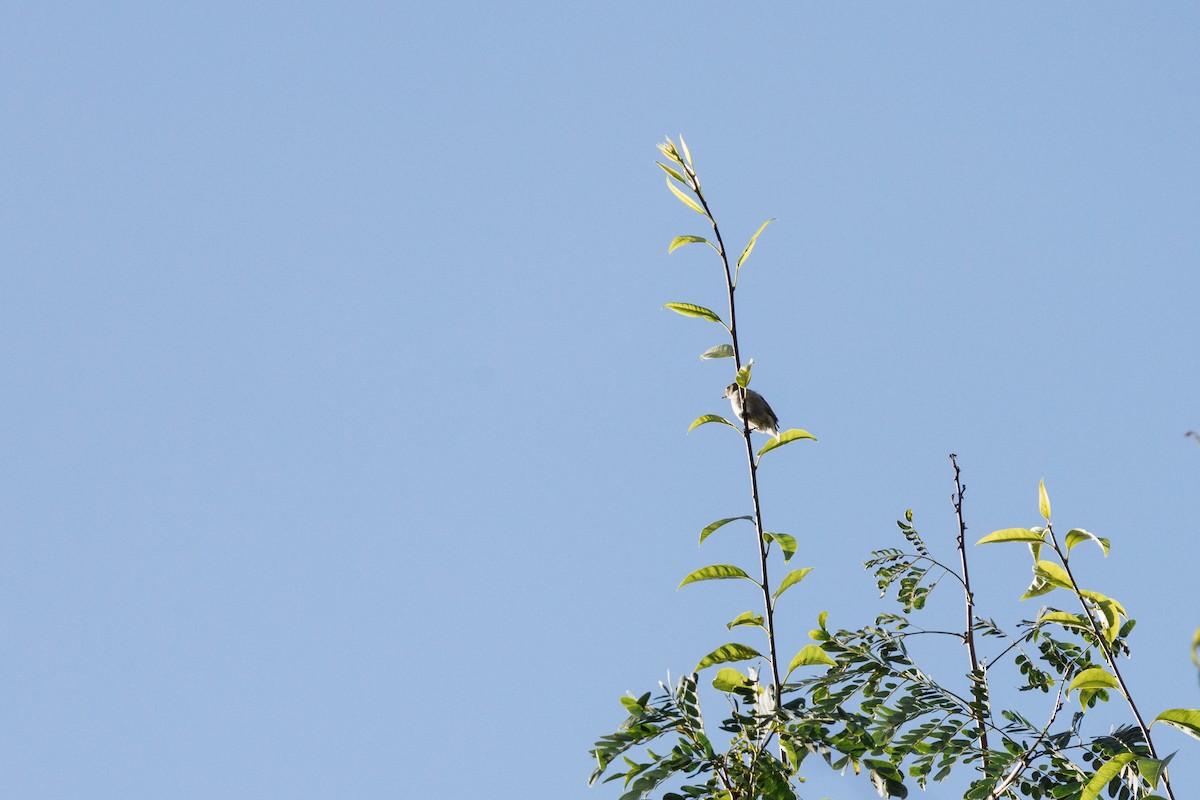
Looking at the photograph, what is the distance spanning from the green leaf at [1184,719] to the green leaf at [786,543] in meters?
0.87

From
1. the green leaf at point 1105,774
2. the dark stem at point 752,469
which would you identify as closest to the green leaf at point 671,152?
the dark stem at point 752,469

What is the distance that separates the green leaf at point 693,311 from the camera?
3123 millimetres

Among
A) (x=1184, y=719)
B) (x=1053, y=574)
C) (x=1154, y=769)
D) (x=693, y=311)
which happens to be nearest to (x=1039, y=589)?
(x=1053, y=574)

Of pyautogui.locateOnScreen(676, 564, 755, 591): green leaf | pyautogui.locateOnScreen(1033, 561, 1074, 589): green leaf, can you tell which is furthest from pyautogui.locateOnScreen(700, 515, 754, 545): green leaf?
pyautogui.locateOnScreen(1033, 561, 1074, 589): green leaf

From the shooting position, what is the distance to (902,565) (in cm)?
430

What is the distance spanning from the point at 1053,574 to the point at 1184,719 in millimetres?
399

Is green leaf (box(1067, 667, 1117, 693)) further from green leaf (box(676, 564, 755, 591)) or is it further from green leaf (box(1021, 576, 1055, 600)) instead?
green leaf (box(676, 564, 755, 591))

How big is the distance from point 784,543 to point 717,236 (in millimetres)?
751

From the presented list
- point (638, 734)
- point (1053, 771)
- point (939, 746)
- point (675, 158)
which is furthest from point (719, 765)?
point (675, 158)

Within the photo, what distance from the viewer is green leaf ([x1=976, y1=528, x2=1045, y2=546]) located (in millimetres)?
2868

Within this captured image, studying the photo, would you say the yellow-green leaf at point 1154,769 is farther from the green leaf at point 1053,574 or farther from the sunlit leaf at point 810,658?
the sunlit leaf at point 810,658

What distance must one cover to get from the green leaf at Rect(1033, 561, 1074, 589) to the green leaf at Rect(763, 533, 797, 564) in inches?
21.8

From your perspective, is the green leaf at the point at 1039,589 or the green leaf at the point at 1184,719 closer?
the green leaf at the point at 1184,719

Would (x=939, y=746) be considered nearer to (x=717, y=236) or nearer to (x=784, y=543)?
(x=784, y=543)
